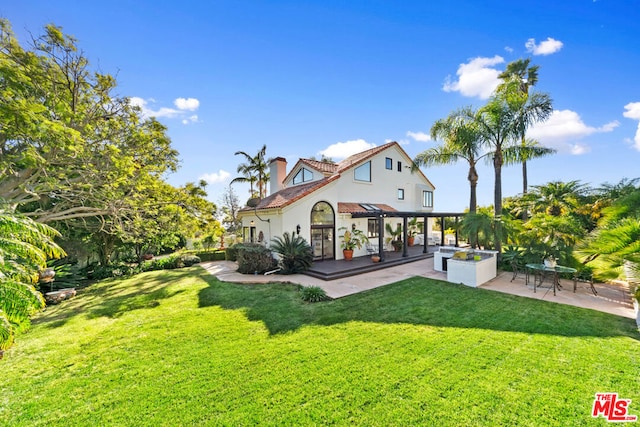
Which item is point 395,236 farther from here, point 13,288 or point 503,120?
point 13,288

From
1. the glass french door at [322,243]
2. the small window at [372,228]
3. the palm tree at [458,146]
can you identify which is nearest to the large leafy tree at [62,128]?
the glass french door at [322,243]

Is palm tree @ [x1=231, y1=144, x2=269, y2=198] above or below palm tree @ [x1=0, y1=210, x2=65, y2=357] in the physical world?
above

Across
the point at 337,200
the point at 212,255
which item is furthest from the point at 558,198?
the point at 212,255

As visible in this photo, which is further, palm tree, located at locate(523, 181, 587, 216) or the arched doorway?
the arched doorway

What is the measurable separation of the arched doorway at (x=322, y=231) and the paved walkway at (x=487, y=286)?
3414 millimetres

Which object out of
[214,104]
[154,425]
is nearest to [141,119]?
[214,104]

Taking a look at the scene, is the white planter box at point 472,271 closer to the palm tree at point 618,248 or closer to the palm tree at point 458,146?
the palm tree at point 618,248

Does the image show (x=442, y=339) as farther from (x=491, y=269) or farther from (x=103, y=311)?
(x=103, y=311)

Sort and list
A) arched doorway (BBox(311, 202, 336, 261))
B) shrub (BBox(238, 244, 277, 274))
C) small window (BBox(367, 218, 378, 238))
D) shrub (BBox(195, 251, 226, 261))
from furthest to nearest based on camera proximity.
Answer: shrub (BBox(195, 251, 226, 261))
small window (BBox(367, 218, 378, 238))
arched doorway (BBox(311, 202, 336, 261))
shrub (BBox(238, 244, 277, 274))

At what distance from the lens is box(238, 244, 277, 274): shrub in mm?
14375

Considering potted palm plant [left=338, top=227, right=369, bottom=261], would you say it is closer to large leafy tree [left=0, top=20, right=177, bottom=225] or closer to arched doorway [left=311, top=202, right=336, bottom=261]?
arched doorway [left=311, top=202, right=336, bottom=261]

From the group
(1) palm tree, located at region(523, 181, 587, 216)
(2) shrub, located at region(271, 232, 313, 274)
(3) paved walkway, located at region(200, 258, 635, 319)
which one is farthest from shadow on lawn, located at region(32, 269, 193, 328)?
(1) palm tree, located at region(523, 181, 587, 216)

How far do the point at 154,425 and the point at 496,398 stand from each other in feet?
Answer: 18.0

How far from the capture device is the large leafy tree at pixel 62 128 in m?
6.53
